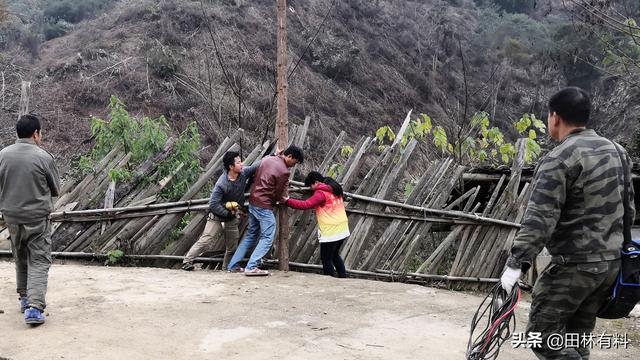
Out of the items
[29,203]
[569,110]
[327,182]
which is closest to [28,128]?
[29,203]

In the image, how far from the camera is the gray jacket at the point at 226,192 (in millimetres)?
6215

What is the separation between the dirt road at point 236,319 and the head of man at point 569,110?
1.69 metres

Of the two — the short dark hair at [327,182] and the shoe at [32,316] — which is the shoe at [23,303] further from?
the short dark hair at [327,182]

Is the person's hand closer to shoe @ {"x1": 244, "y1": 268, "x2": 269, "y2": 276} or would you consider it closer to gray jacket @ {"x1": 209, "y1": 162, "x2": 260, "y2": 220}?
gray jacket @ {"x1": 209, "y1": 162, "x2": 260, "y2": 220}

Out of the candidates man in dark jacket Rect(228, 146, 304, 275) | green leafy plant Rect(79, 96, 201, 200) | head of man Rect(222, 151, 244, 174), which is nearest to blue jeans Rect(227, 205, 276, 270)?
man in dark jacket Rect(228, 146, 304, 275)

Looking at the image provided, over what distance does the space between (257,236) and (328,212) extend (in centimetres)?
83

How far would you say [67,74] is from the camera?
1741 cm

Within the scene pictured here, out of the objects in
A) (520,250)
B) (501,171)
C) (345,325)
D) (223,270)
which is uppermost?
(520,250)

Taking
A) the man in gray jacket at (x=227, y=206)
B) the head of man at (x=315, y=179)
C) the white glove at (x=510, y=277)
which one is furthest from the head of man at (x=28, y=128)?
the white glove at (x=510, y=277)

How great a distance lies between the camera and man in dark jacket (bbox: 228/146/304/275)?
606 centimetres

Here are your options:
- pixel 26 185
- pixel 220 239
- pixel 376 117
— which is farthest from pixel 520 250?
pixel 376 117

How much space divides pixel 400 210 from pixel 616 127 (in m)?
13.4

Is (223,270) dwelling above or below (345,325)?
below

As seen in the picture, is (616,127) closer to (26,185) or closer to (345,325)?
(345,325)
